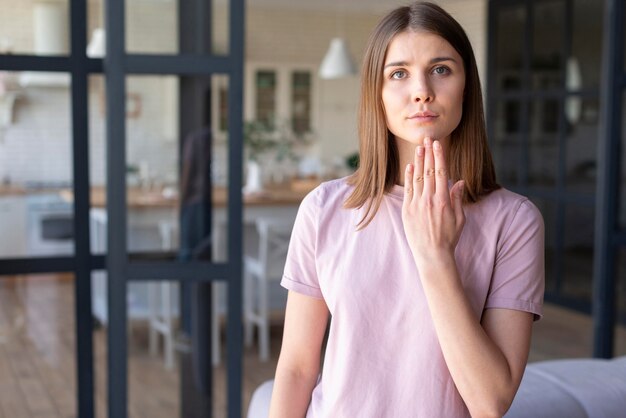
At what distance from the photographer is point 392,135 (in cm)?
136

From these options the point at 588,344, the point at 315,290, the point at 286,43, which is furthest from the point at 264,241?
the point at 286,43

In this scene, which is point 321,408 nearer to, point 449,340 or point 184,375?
point 449,340

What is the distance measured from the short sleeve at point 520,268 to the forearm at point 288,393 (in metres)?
0.34

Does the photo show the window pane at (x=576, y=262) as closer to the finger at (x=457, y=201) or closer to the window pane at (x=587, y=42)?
the window pane at (x=587, y=42)

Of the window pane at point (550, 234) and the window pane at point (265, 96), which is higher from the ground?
the window pane at point (265, 96)

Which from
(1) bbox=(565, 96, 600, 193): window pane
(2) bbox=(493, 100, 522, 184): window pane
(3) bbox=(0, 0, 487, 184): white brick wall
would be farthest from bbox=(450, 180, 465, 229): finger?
(2) bbox=(493, 100, 522, 184): window pane

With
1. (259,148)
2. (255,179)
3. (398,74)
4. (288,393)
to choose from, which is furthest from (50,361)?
(259,148)

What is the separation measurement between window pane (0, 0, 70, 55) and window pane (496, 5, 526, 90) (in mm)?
4833

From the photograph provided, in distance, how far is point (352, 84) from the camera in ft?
36.6

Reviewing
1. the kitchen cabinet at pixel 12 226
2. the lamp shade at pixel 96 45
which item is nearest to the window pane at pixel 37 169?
the kitchen cabinet at pixel 12 226

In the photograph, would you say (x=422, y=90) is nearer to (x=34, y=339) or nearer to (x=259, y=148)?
(x=34, y=339)

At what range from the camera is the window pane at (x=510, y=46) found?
693 centimetres

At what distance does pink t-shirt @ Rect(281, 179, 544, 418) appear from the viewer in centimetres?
126

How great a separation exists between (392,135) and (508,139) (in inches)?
237
